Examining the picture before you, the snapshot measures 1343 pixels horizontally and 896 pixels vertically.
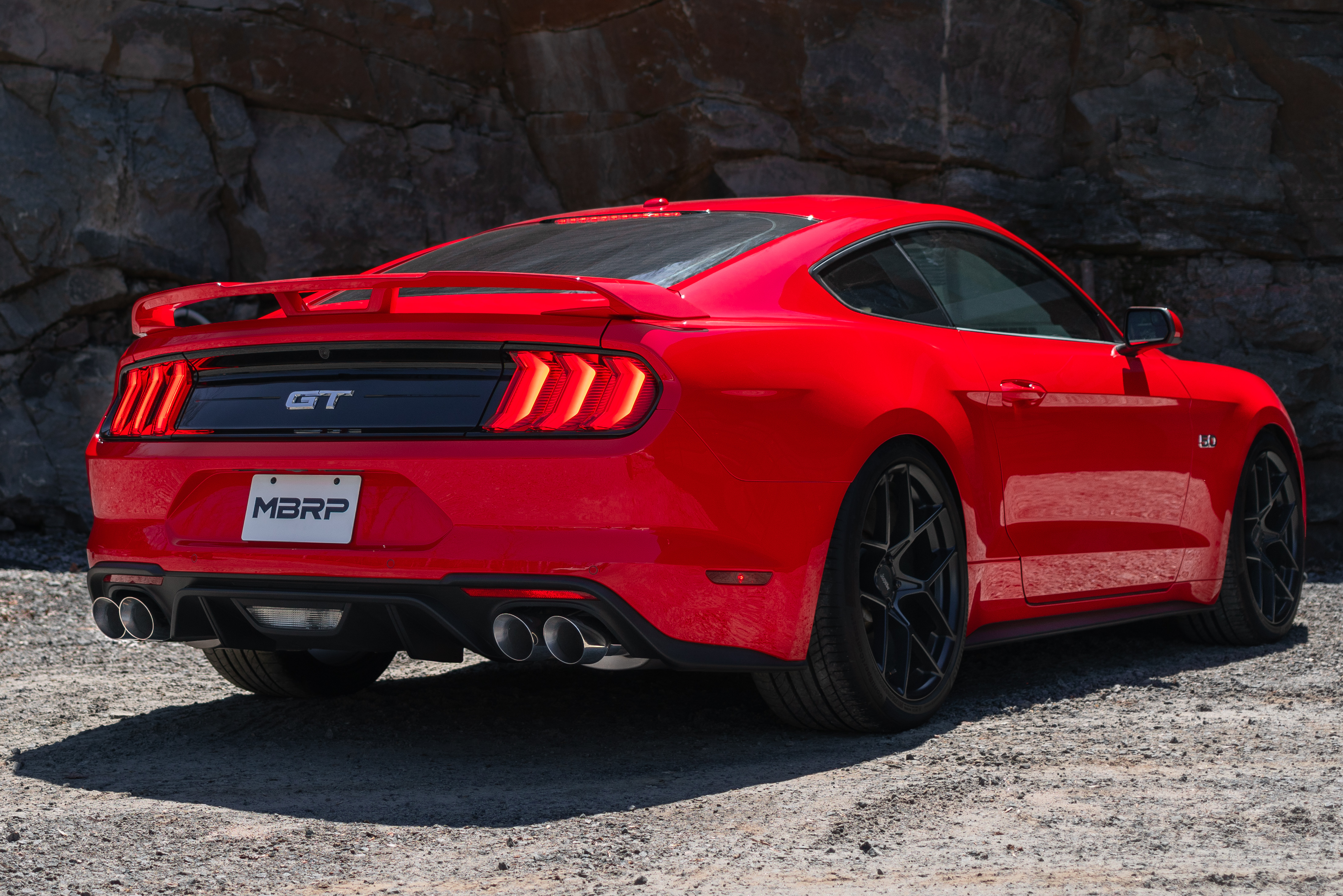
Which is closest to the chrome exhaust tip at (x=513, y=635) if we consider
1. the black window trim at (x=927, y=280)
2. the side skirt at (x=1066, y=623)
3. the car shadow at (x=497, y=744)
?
the car shadow at (x=497, y=744)

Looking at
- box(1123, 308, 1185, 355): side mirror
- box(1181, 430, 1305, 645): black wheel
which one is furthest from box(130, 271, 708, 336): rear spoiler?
box(1181, 430, 1305, 645): black wheel

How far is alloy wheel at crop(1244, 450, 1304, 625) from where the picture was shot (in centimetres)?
546

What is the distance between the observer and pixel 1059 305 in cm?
479

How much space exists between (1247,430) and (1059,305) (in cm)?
108

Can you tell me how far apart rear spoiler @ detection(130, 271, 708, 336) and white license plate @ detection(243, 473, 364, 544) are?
0.41m

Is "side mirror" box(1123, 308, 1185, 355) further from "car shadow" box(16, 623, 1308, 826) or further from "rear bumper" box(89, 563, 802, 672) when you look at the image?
"rear bumper" box(89, 563, 802, 672)

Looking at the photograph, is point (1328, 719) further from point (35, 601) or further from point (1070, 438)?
point (35, 601)

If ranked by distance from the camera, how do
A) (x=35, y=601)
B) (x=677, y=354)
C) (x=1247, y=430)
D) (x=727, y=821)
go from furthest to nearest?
(x=35, y=601) → (x=1247, y=430) → (x=677, y=354) → (x=727, y=821)

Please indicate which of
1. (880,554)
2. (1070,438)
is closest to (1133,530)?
(1070,438)

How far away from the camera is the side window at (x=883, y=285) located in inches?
Result: 150

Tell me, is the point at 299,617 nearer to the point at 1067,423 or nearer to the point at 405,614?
the point at 405,614

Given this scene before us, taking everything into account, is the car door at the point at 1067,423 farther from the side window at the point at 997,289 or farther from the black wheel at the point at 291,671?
the black wheel at the point at 291,671

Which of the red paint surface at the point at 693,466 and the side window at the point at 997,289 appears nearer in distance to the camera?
the red paint surface at the point at 693,466

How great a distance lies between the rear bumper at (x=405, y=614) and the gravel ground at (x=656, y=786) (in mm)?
308
